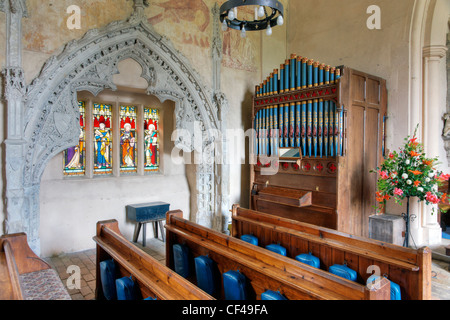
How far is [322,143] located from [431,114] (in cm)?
183

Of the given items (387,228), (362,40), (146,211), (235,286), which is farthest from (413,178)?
(146,211)

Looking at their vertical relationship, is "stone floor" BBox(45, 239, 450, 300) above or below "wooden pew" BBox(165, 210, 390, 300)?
below

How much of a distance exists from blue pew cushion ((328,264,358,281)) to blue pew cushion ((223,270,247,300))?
31.1 inches

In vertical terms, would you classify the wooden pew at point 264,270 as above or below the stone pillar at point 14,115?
below

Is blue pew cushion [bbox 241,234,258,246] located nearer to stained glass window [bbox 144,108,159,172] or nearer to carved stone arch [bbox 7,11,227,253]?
carved stone arch [bbox 7,11,227,253]

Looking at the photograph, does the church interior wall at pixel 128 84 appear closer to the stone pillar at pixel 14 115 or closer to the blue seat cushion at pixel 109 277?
the stone pillar at pixel 14 115

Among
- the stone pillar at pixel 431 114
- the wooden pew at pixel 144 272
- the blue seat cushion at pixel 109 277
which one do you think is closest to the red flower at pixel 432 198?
the stone pillar at pixel 431 114

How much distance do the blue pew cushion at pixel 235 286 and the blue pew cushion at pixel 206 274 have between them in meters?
0.30

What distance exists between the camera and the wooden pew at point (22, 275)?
1.81 metres

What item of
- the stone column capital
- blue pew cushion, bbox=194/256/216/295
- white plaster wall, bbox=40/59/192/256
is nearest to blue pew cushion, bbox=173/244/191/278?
blue pew cushion, bbox=194/256/216/295

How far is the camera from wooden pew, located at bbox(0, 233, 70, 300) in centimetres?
181

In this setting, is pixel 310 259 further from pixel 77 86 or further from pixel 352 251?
Result: pixel 77 86
